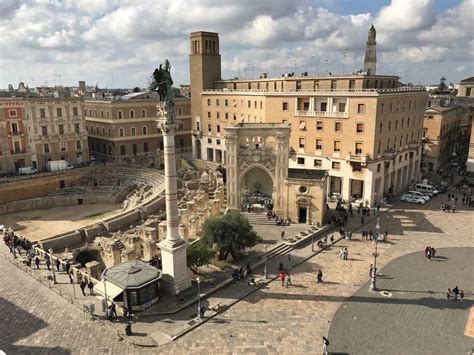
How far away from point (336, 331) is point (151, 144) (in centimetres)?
5082

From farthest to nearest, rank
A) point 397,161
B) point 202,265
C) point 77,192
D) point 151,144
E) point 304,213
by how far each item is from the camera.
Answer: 1. point 151,144
2. point 77,192
3. point 397,161
4. point 304,213
5. point 202,265

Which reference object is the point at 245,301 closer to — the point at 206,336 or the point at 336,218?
the point at 206,336

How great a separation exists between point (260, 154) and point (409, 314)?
20.0m

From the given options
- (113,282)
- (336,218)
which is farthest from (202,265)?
(336,218)

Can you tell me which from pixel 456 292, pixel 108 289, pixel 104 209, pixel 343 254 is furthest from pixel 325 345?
pixel 104 209

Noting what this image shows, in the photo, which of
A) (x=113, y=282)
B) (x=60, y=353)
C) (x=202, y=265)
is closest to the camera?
(x=60, y=353)

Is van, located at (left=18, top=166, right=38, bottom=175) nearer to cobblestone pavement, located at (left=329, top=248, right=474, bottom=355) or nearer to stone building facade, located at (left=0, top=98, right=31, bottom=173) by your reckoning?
stone building facade, located at (left=0, top=98, right=31, bottom=173)

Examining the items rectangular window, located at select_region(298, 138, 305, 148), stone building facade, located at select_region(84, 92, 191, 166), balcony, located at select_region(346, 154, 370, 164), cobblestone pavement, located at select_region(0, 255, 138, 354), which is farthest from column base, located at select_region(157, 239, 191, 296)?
stone building facade, located at select_region(84, 92, 191, 166)

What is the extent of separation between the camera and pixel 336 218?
38.5 meters

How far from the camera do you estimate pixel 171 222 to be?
23.8 m

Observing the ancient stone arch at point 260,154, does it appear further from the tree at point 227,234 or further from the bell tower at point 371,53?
the bell tower at point 371,53

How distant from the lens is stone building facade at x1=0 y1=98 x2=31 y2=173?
52156 millimetres

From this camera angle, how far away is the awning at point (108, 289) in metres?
21.5

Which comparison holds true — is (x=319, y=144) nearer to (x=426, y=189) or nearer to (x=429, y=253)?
(x=426, y=189)
